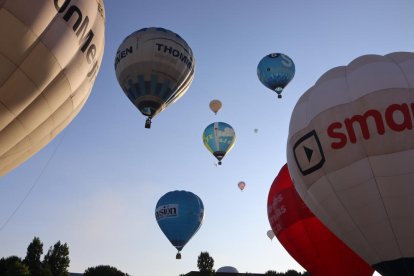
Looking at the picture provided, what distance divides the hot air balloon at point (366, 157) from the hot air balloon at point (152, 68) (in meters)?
8.71

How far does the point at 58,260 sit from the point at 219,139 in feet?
60.0

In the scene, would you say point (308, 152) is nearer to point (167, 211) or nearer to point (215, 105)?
point (167, 211)

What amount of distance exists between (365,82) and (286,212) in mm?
5646

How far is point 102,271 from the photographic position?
37406mm

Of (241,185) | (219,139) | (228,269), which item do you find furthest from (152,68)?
(228,269)

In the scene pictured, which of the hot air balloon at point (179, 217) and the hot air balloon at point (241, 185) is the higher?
the hot air balloon at point (241, 185)

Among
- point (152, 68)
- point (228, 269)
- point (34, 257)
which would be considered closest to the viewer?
point (152, 68)

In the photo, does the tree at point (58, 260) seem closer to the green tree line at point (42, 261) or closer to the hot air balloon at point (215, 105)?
the green tree line at point (42, 261)

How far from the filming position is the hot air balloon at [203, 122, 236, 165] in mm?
26344

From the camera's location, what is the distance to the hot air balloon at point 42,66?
699cm

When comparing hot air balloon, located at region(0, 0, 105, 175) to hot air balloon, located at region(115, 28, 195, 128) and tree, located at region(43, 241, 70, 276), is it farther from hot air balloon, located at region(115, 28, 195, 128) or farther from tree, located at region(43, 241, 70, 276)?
tree, located at region(43, 241, 70, 276)

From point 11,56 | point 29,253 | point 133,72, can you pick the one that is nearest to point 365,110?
point 11,56

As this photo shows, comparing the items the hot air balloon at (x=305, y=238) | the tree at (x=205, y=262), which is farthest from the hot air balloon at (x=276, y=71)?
the tree at (x=205, y=262)

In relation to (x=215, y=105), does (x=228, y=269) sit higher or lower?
lower
